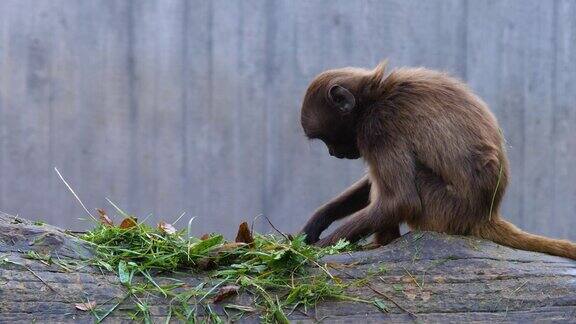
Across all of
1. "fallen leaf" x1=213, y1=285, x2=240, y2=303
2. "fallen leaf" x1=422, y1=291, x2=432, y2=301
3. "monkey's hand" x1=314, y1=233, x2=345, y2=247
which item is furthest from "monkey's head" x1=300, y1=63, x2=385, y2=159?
"fallen leaf" x1=213, y1=285, x2=240, y2=303

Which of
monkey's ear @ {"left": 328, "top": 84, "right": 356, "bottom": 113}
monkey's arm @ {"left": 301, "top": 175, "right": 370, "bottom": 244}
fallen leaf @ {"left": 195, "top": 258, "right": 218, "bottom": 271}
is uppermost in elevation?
monkey's ear @ {"left": 328, "top": 84, "right": 356, "bottom": 113}

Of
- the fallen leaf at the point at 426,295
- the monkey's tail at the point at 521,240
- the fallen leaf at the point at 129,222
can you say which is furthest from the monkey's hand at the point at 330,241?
the fallen leaf at the point at 129,222

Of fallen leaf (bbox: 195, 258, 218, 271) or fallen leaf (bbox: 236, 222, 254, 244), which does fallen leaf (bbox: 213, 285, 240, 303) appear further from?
fallen leaf (bbox: 236, 222, 254, 244)

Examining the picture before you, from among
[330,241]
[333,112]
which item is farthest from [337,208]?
[330,241]

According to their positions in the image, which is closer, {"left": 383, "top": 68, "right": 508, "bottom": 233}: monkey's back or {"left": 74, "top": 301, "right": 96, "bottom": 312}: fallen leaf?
{"left": 74, "top": 301, "right": 96, "bottom": 312}: fallen leaf

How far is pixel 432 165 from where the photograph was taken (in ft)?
15.1

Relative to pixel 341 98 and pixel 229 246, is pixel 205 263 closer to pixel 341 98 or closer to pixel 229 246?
pixel 229 246

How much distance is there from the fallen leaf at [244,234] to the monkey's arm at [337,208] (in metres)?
1.25

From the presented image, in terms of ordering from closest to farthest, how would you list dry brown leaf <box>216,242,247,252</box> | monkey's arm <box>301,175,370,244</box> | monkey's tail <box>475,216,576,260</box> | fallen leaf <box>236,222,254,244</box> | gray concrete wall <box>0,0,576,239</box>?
dry brown leaf <box>216,242,247,252</box>
fallen leaf <box>236,222,254,244</box>
monkey's tail <box>475,216,576,260</box>
monkey's arm <box>301,175,370,244</box>
gray concrete wall <box>0,0,576,239</box>

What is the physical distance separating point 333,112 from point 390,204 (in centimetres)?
75

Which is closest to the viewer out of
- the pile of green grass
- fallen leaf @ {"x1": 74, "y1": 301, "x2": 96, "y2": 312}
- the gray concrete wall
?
fallen leaf @ {"x1": 74, "y1": 301, "x2": 96, "y2": 312}

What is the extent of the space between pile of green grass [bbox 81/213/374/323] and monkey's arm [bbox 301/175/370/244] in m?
1.34

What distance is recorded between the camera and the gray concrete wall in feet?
23.1

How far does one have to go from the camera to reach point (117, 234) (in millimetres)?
3967
